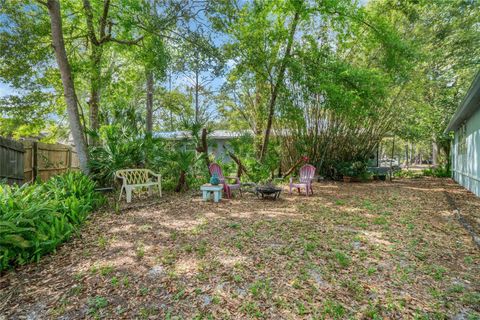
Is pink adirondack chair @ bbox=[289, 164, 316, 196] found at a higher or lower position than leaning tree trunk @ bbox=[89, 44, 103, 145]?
lower

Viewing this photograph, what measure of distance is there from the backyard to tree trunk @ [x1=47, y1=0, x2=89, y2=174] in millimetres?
→ 2098

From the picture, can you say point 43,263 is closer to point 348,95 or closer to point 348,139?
point 348,95

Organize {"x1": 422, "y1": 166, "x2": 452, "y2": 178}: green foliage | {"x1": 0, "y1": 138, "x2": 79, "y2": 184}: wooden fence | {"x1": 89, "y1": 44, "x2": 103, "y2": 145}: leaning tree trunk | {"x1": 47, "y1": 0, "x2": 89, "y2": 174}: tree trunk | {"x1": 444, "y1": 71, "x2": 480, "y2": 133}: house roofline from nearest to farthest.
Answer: {"x1": 444, "y1": 71, "x2": 480, "y2": 133}: house roofline
{"x1": 0, "y1": 138, "x2": 79, "y2": 184}: wooden fence
{"x1": 47, "y1": 0, "x2": 89, "y2": 174}: tree trunk
{"x1": 89, "y1": 44, "x2": 103, "y2": 145}: leaning tree trunk
{"x1": 422, "y1": 166, "x2": 452, "y2": 178}: green foliage

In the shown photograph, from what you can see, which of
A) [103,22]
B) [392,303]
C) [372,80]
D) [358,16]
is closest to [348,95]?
[372,80]

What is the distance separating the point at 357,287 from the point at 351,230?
1.80 m

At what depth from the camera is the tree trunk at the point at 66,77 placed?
5695 millimetres

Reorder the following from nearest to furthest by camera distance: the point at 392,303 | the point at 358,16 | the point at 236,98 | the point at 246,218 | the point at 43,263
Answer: the point at 392,303, the point at 43,263, the point at 246,218, the point at 358,16, the point at 236,98

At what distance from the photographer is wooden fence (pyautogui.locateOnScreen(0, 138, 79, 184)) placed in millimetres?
5434

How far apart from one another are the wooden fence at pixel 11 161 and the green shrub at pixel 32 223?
4.94 feet

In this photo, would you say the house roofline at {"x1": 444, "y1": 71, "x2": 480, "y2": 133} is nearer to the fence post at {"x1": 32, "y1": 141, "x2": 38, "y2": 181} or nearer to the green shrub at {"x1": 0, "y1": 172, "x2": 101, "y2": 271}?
the green shrub at {"x1": 0, "y1": 172, "x2": 101, "y2": 271}

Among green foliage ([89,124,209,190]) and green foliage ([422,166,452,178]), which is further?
green foliage ([422,166,452,178])

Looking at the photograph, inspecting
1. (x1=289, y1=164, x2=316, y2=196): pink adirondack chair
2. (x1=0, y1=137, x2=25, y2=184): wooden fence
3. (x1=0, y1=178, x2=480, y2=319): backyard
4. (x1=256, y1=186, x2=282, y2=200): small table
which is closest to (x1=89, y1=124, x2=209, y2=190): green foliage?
(x1=0, y1=137, x2=25, y2=184): wooden fence

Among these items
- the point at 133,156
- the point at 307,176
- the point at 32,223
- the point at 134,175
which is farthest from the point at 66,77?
the point at 307,176

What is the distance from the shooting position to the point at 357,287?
2.56 m
